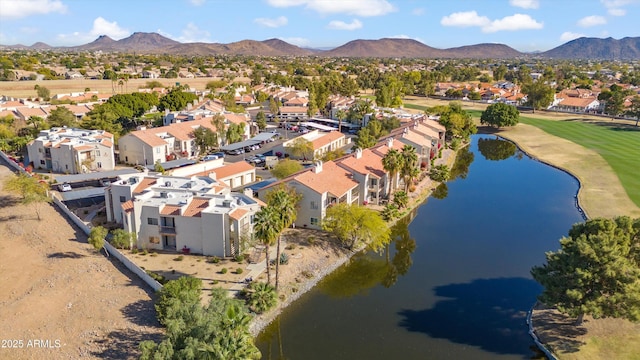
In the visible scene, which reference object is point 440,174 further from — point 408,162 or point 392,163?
point 392,163

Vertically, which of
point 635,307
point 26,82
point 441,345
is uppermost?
point 26,82

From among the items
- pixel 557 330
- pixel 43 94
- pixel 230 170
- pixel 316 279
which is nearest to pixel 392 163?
pixel 316 279

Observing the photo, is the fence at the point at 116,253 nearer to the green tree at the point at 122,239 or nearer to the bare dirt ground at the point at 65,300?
the bare dirt ground at the point at 65,300

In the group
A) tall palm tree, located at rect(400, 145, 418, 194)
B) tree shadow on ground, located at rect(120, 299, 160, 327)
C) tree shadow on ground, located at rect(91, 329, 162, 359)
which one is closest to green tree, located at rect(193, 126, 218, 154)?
tall palm tree, located at rect(400, 145, 418, 194)

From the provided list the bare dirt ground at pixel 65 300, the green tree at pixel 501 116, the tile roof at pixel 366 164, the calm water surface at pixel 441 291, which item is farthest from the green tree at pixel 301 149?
the green tree at pixel 501 116

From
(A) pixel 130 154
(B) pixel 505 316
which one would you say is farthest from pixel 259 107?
(B) pixel 505 316

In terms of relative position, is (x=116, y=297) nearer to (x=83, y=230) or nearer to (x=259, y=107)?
(x=83, y=230)
